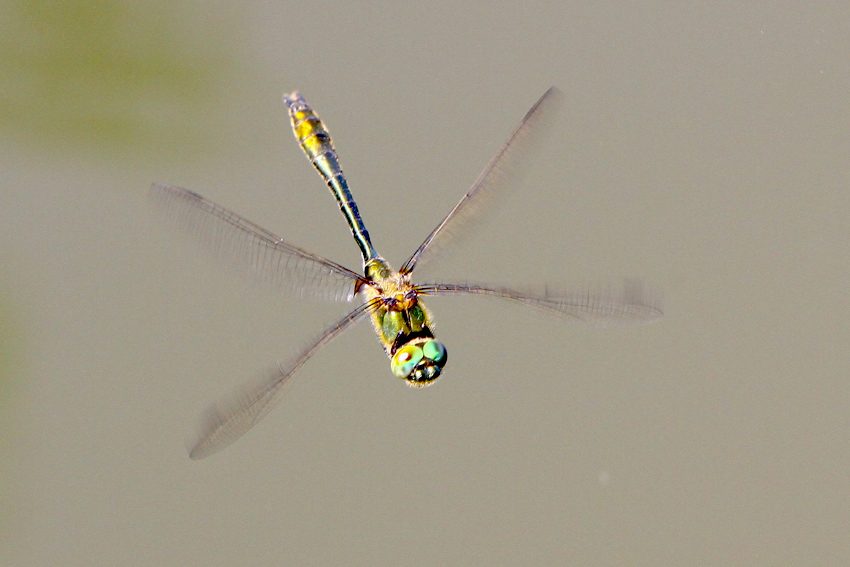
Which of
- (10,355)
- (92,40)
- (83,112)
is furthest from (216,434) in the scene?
(92,40)

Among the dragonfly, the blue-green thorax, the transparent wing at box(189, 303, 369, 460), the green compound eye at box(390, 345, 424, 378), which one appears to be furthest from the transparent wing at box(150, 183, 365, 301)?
the green compound eye at box(390, 345, 424, 378)

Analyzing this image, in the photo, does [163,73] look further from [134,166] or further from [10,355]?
[10,355]

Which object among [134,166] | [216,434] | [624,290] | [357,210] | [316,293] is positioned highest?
[134,166]

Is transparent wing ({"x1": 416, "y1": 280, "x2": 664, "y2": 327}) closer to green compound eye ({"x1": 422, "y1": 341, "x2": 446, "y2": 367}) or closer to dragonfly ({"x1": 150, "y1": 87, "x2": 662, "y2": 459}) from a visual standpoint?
dragonfly ({"x1": 150, "y1": 87, "x2": 662, "y2": 459})

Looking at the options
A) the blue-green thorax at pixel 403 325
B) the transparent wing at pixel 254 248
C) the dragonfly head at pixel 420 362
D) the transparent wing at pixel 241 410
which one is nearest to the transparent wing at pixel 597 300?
the blue-green thorax at pixel 403 325

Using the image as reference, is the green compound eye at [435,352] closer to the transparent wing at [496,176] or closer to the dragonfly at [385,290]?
the dragonfly at [385,290]
